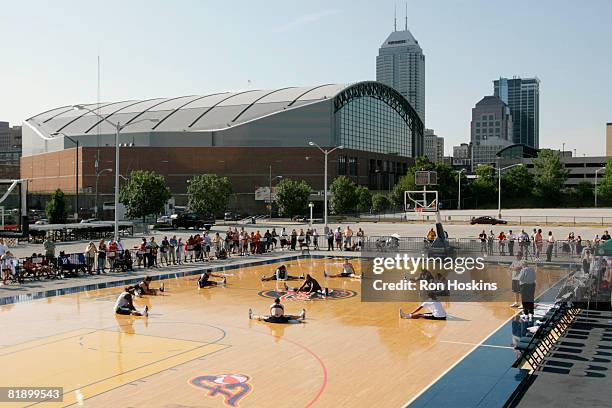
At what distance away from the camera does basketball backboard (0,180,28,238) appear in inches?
850

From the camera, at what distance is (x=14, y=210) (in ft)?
76.9

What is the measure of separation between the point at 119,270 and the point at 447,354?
20.5 metres

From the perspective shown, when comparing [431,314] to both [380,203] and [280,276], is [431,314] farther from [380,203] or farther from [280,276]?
[380,203]

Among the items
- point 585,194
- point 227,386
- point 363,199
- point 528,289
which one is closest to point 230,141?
point 363,199

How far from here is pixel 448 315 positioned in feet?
68.8

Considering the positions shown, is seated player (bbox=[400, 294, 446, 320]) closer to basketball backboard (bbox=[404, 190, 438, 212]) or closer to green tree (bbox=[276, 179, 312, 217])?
→ basketball backboard (bbox=[404, 190, 438, 212])

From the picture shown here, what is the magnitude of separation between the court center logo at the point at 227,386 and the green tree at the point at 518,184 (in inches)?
4552

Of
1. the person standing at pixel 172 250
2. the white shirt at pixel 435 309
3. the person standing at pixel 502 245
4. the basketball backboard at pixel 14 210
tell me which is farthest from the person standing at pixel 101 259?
the person standing at pixel 502 245

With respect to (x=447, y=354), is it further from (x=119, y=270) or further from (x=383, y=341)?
(x=119, y=270)

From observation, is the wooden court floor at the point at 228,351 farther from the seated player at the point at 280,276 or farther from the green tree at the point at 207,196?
the green tree at the point at 207,196

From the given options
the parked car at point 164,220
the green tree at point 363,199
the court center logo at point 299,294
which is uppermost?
the green tree at point 363,199

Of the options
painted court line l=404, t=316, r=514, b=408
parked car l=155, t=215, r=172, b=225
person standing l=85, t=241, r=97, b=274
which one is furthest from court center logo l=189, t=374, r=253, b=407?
parked car l=155, t=215, r=172, b=225

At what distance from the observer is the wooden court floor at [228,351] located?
488 inches

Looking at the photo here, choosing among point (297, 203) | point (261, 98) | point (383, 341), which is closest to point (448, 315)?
point (383, 341)
